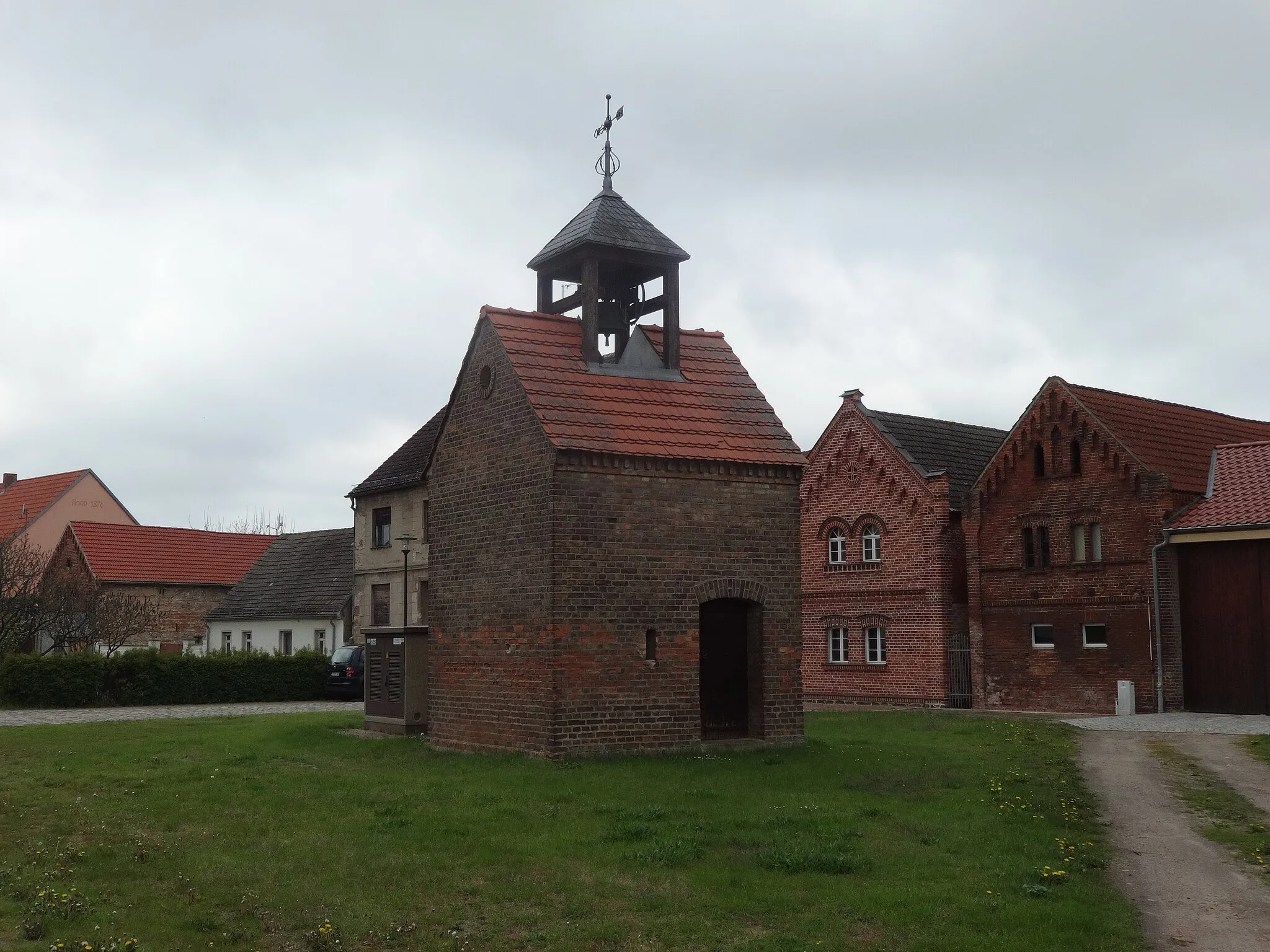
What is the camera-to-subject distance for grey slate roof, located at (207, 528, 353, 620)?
44.1 metres

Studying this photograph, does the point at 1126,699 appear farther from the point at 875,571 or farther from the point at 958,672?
the point at 875,571

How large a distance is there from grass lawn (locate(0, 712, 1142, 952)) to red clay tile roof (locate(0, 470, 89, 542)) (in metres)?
45.0

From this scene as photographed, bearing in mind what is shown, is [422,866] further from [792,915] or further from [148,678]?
[148,678]

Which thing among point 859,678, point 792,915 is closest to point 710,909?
point 792,915

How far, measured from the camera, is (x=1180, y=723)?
23984 millimetres

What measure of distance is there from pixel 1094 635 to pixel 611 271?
15960 mm

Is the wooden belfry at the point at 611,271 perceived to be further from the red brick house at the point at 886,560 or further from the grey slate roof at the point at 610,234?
the red brick house at the point at 886,560

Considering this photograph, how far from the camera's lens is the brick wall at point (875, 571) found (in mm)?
32281

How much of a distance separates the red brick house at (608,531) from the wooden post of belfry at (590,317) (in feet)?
0.11

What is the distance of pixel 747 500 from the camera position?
18312 millimetres

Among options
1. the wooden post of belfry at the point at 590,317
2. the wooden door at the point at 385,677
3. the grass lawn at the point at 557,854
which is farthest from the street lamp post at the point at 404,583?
the grass lawn at the point at 557,854

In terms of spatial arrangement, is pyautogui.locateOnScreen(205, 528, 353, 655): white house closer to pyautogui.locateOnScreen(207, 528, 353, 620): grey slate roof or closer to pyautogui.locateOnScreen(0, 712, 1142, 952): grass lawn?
pyautogui.locateOnScreen(207, 528, 353, 620): grey slate roof

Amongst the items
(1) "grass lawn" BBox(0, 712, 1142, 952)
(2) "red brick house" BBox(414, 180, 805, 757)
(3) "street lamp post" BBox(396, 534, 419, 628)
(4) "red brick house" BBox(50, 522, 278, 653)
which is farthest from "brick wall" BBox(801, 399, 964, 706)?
(4) "red brick house" BBox(50, 522, 278, 653)

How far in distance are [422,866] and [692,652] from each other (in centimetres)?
787
